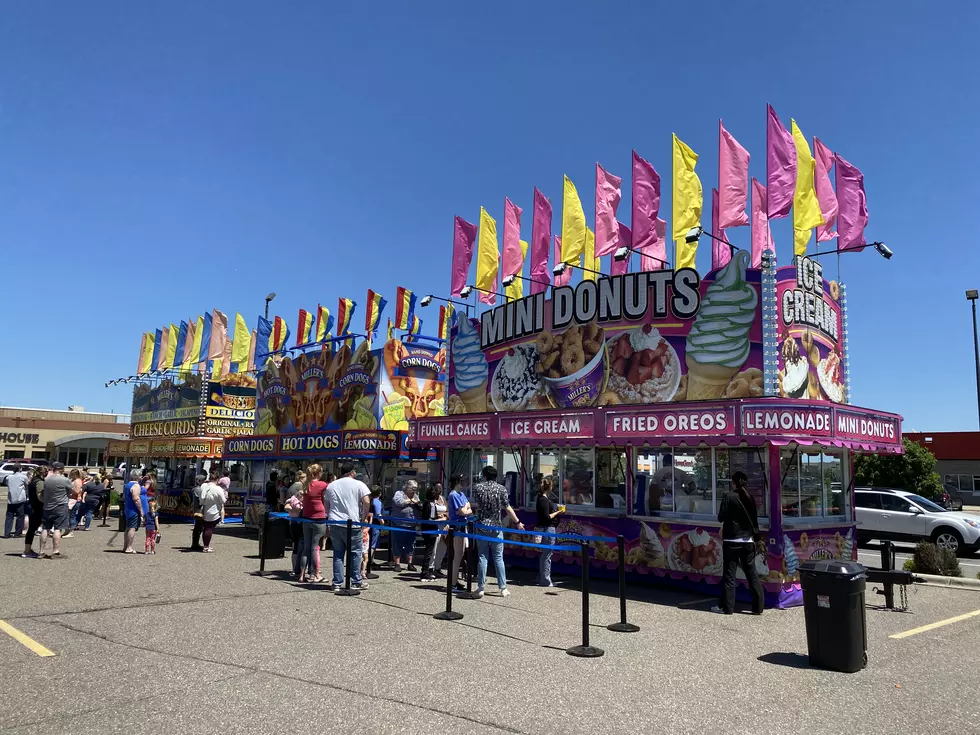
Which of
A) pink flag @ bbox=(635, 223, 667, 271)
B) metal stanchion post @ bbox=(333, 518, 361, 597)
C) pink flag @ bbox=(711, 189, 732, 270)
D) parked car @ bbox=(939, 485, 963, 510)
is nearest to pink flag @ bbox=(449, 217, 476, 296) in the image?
pink flag @ bbox=(635, 223, 667, 271)

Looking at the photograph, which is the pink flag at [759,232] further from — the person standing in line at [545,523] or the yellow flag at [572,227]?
the person standing in line at [545,523]

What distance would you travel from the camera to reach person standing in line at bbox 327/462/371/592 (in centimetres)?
1080

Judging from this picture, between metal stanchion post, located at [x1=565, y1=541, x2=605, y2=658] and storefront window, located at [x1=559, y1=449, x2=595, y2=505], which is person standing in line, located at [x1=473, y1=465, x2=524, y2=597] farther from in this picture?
metal stanchion post, located at [x1=565, y1=541, x2=605, y2=658]

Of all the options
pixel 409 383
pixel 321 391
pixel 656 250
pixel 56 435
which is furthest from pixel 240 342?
pixel 56 435

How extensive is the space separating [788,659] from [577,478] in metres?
6.60

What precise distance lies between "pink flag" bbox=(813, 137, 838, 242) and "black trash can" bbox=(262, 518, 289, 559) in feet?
36.7

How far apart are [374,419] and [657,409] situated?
10.3 metres

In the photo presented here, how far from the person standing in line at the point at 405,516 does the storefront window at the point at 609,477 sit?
3440 millimetres

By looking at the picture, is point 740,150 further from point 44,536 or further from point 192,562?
point 44,536

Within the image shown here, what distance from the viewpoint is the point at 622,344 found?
43.8 feet

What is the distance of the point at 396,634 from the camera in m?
7.91

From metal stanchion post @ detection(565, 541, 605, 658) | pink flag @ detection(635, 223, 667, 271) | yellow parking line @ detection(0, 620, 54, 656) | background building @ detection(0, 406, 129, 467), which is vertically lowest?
yellow parking line @ detection(0, 620, 54, 656)

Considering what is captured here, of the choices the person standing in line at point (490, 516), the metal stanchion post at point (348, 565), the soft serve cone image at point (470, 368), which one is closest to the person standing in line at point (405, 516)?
the metal stanchion post at point (348, 565)

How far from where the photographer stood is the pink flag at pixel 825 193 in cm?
1332
